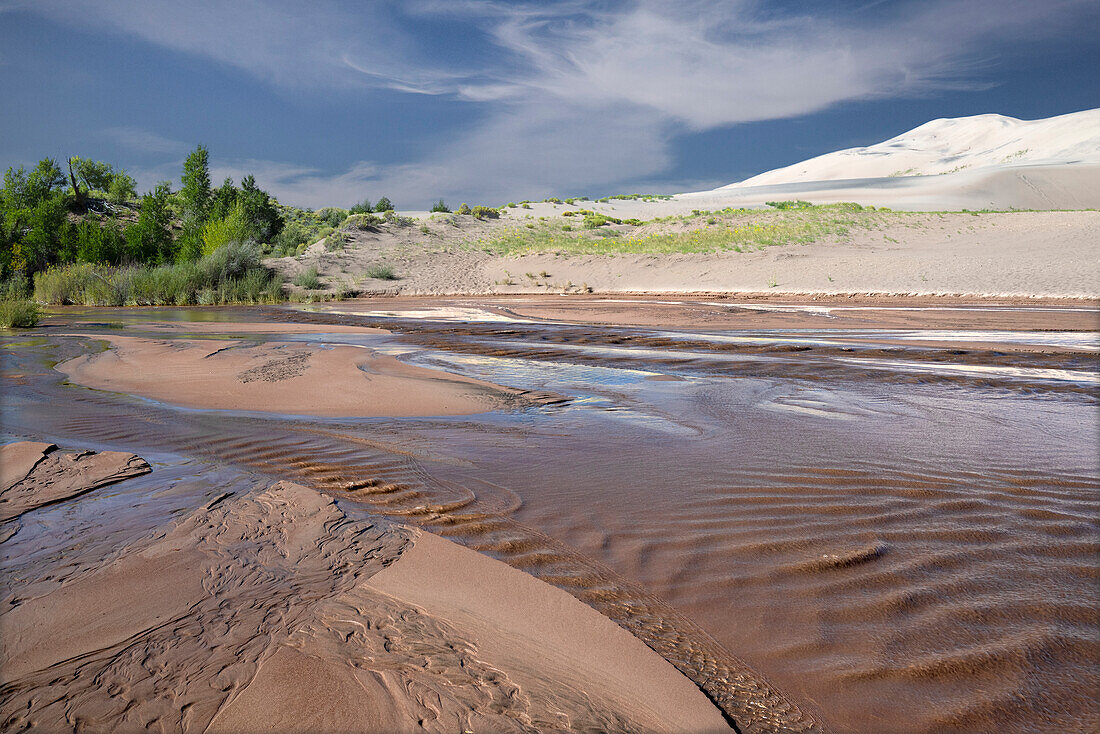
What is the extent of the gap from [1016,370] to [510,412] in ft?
20.9

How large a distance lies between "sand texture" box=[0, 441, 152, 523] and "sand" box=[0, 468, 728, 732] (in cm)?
114

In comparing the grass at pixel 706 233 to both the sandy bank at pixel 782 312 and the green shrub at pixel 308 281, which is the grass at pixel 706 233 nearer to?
the sandy bank at pixel 782 312

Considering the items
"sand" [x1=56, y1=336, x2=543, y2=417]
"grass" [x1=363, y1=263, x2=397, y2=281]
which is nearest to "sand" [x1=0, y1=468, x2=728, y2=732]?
"sand" [x1=56, y1=336, x2=543, y2=417]

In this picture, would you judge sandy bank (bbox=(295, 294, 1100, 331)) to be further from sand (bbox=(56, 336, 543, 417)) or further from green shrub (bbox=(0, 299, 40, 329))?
sand (bbox=(56, 336, 543, 417))

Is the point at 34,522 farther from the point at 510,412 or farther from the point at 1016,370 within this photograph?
the point at 1016,370

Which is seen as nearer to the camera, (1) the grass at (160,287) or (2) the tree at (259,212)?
(1) the grass at (160,287)

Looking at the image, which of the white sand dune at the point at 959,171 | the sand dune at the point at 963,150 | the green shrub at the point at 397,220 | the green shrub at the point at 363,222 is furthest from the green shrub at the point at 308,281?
the sand dune at the point at 963,150

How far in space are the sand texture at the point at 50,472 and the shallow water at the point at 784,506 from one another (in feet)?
1.10

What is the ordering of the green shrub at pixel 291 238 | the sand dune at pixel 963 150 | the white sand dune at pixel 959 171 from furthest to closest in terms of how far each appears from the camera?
the sand dune at pixel 963 150 → the white sand dune at pixel 959 171 → the green shrub at pixel 291 238

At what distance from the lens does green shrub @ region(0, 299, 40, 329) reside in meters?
15.0

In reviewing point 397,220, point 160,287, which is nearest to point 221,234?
point 160,287

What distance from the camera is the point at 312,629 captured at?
87.2 inches

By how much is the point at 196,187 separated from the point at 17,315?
39256 millimetres

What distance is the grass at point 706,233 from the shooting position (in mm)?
29438
